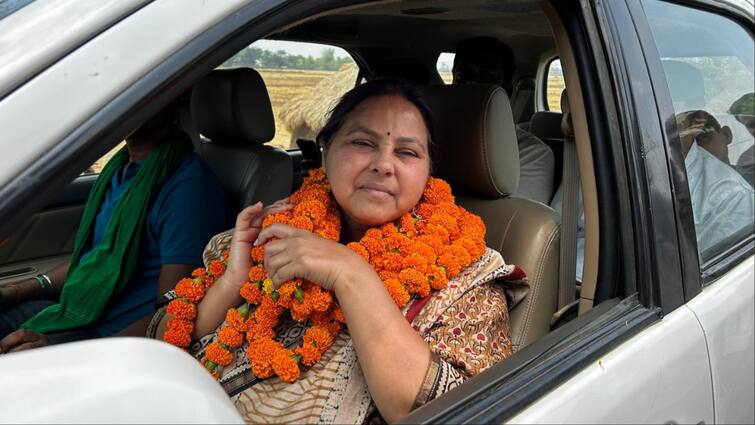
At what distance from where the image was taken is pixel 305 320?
5.49ft

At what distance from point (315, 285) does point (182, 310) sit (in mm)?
519

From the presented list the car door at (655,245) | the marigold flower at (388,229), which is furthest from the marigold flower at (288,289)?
the car door at (655,245)

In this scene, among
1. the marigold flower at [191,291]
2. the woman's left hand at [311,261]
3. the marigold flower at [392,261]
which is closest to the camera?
the woman's left hand at [311,261]

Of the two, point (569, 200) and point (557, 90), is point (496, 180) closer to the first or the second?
point (569, 200)

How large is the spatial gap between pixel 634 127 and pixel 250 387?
42.7 inches

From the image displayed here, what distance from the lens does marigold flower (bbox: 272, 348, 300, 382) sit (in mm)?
1554

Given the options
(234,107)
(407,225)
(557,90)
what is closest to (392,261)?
(407,225)

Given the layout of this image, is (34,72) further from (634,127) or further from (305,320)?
(634,127)

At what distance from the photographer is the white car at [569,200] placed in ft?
2.67

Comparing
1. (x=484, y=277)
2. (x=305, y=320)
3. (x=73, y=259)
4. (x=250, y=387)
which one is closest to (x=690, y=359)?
(x=484, y=277)

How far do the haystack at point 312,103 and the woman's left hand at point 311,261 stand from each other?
2.25 metres

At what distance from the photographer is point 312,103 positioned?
4.04 m

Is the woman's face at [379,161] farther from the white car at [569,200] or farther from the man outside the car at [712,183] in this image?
the man outside the car at [712,183]

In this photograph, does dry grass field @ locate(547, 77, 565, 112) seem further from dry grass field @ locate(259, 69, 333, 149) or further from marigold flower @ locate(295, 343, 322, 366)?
dry grass field @ locate(259, 69, 333, 149)
